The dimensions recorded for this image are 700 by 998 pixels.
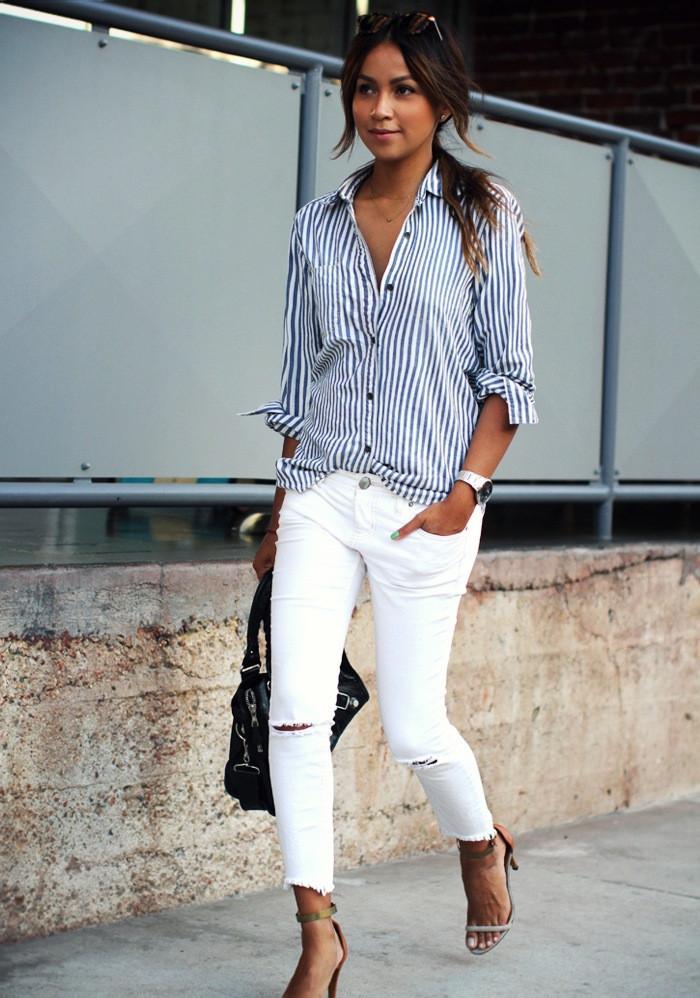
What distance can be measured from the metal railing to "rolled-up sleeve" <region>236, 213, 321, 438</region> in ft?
2.49

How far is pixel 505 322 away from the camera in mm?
3363

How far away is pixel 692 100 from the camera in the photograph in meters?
8.20

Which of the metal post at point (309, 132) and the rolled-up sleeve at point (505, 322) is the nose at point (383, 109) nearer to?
the rolled-up sleeve at point (505, 322)

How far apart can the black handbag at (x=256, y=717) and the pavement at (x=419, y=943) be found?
46 centimetres

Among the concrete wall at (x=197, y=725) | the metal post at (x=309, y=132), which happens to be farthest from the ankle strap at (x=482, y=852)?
the metal post at (x=309, y=132)

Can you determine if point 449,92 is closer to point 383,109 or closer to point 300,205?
point 383,109

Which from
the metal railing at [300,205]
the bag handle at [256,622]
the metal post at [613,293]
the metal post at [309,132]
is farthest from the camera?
the metal post at [613,293]

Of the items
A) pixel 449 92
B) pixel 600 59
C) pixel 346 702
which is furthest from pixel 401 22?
pixel 600 59

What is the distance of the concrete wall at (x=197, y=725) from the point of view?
3812 mm

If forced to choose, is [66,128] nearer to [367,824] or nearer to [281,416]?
[281,416]

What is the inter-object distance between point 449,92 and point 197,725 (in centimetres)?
177

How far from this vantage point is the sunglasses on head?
327 centimetres

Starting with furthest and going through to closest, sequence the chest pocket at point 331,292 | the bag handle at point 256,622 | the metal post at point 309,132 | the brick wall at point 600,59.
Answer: the brick wall at point 600,59 < the metal post at point 309,132 < the bag handle at point 256,622 < the chest pocket at point 331,292

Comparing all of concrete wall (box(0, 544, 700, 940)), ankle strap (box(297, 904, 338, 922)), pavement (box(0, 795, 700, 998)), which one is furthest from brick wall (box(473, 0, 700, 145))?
ankle strap (box(297, 904, 338, 922))
